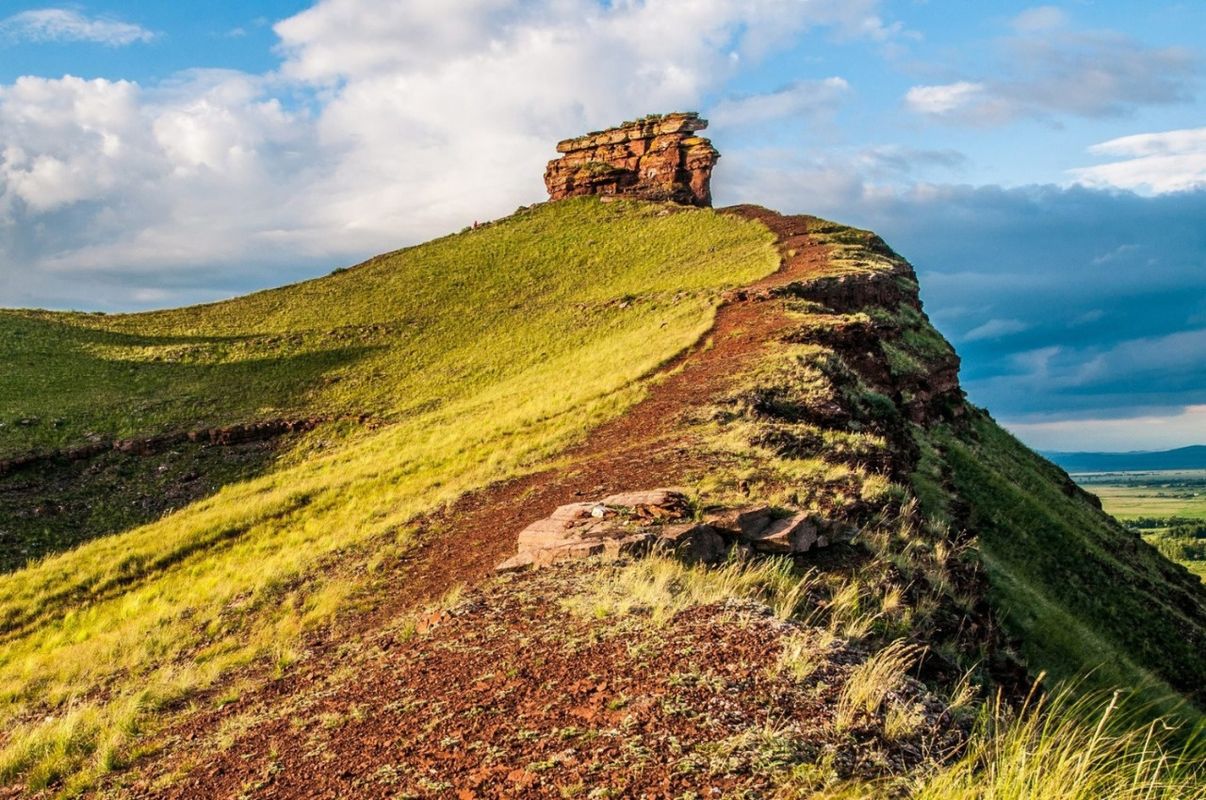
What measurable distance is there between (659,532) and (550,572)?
149 cm

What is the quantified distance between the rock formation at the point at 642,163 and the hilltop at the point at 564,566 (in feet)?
72.5

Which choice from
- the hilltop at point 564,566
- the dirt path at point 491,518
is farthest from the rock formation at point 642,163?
the dirt path at point 491,518

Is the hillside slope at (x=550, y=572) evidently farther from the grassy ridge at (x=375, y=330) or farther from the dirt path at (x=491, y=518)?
the grassy ridge at (x=375, y=330)

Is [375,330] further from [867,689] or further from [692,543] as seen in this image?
[867,689]

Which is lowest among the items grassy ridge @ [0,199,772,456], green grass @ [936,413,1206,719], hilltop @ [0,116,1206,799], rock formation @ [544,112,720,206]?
green grass @ [936,413,1206,719]

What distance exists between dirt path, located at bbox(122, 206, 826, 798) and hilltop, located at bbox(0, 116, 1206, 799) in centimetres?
8

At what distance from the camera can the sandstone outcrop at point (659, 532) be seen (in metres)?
10.2

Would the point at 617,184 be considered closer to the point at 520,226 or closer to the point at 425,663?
the point at 520,226

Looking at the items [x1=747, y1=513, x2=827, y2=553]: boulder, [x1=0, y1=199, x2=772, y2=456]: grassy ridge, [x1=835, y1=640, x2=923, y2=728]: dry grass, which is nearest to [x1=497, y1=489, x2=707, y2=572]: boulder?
[x1=747, y1=513, x2=827, y2=553]: boulder

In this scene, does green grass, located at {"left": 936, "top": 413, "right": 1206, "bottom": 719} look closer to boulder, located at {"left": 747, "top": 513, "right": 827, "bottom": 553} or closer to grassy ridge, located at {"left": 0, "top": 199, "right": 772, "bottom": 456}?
boulder, located at {"left": 747, "top": 513, "right": 827, "bottom": 553}

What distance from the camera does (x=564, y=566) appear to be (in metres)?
10.2

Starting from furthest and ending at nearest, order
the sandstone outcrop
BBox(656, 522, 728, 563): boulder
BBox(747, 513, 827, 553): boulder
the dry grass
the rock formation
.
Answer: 1. the rock formation
2. BBox(747, 513, 827, 553): boulder
3. the sandstone outcrop
4. BBox(656, 522, 728, 563): boulder
5. the dry grass

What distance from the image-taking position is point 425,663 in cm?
818

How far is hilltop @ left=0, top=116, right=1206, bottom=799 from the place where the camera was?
603 centimetres
